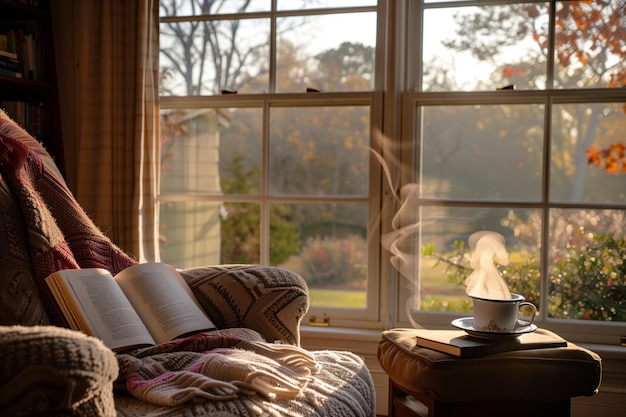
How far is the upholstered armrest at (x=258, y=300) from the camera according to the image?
1.89 meters

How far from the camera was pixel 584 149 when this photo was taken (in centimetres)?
249

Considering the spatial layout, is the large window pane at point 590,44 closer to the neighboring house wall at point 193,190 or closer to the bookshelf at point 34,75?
the neighboring house wall at point 193,190

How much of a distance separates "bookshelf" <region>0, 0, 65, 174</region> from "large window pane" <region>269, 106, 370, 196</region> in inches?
36.7

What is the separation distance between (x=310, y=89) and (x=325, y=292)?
0.84 m

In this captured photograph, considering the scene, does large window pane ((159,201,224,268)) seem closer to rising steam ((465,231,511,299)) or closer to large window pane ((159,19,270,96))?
large window pane ((159,19,270,96))

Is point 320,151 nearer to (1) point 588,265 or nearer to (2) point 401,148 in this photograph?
(2) point 401,148

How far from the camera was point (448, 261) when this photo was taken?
104 inches

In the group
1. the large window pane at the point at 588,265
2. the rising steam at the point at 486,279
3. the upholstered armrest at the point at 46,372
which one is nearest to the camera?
the upholstered armrest at the point at 46,372

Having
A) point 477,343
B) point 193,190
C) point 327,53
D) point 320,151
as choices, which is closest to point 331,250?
point 320,151

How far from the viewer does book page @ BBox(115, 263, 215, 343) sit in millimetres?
1750

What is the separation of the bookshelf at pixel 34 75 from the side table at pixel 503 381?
189cm

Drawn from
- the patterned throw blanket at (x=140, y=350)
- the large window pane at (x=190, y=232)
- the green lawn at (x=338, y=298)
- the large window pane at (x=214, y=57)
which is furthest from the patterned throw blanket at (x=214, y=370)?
the large window pane at (x=214, y=57)

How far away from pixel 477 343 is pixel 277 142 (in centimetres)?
137

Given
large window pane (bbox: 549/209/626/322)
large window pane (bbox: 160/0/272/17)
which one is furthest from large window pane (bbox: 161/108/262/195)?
large window pane (bbox: 549/209/626/322)
